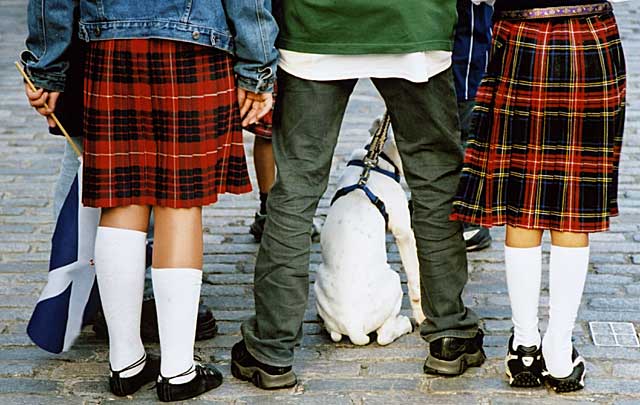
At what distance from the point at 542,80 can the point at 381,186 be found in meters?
0.91

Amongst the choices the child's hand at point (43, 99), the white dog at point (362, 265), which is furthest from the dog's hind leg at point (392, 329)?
the child's hand at point (43, 99)

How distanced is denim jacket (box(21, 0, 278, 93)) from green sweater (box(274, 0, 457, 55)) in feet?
0.38

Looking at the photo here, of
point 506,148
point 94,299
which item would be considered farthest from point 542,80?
point 94,299

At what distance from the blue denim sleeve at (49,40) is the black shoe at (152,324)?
0.97 meters

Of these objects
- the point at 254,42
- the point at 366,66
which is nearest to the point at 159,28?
the point at 254,42

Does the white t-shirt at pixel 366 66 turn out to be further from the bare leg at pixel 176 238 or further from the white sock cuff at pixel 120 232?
the white sock cuff at pixel 120 232

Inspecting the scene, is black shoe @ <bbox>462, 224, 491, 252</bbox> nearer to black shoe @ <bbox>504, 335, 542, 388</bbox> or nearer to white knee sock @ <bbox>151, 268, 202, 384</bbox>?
black shoe @ <bbox>504, 335, 542, 388</bbox>

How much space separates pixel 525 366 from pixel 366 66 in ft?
3.74

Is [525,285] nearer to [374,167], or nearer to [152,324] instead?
[374,167]

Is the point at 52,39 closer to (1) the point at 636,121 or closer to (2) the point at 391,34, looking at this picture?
(2) the point at 391,34

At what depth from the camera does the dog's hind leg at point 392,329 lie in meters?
4.01

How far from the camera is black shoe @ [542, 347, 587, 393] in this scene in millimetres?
3617

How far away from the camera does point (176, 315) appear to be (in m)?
3.51

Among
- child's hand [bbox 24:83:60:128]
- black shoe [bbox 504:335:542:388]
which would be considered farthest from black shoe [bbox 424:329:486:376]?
child's hand [bbox 24:83:60:128]
